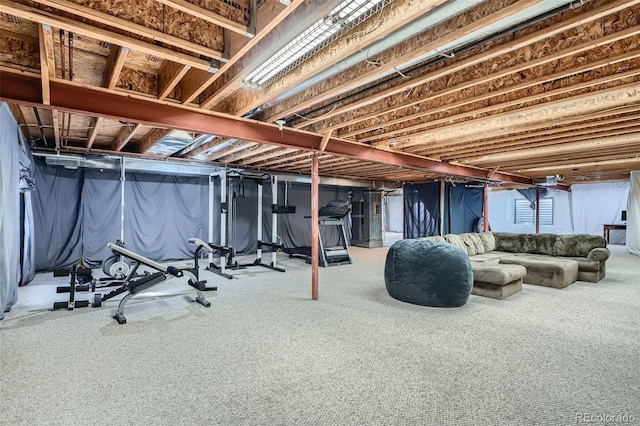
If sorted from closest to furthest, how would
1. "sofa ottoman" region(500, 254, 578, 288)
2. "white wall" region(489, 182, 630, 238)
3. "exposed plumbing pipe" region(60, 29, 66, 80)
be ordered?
1. "exposed plumbing pipe" region(60, 29, 66, 80)
2. "sofa ottoman" region(500, 254, 578, 288)
3. "white wall" region(489, 182, 630, 238)

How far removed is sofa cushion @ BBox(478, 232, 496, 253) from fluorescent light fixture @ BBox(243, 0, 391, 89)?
19.4ft

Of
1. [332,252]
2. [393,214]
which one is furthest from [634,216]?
[393,214]

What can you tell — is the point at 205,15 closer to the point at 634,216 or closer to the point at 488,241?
the point at 488,241

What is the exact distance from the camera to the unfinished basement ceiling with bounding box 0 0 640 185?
1870 millimetres

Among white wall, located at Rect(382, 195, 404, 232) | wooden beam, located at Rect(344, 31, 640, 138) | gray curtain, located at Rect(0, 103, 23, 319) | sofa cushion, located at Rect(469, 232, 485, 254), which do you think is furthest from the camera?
white wall, located at Rect(382, 195, 404, 232)

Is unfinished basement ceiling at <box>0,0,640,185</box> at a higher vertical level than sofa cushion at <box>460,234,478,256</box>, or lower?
higher

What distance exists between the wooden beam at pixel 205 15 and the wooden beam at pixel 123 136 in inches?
118

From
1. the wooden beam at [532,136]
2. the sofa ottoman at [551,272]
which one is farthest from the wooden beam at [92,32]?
the sofa ottoman at [551,272]

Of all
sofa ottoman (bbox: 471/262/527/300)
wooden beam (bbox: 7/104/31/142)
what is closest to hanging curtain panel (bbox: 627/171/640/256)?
sofa ottoman (bbox: 471/262/527/300)

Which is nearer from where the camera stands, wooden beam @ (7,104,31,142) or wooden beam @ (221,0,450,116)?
wooden beam @ (221,0,450,116)

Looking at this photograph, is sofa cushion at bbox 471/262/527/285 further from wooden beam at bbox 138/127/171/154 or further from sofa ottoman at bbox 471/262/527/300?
wooden beam at bbox 138/127/171/154

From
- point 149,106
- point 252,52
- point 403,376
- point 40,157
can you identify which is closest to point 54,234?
point 40,157

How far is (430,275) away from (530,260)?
2.63 metres

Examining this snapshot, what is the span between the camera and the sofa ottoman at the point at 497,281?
431 cm
